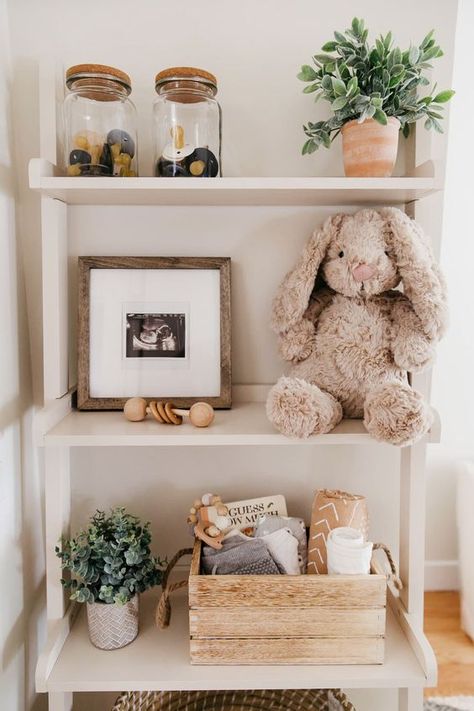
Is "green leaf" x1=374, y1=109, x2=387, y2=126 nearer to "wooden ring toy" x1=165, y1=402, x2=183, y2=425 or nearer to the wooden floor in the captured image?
"wooden ring toy" x1=165, y1=402, x2=183, y2=425

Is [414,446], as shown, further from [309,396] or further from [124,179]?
[124,179]

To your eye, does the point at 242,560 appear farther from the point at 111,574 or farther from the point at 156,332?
the point at 156,332

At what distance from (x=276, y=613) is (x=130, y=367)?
55 cm

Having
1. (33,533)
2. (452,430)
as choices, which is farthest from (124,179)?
(452,430)

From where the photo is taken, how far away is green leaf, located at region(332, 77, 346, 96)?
1019mm

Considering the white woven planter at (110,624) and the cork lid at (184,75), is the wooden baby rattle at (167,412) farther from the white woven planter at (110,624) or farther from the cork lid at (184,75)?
the cork lid at (184,75)

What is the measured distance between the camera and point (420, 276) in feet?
3.54

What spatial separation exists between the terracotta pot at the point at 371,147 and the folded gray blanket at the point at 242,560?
709 mm

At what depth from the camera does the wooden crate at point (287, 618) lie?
3.43 ft

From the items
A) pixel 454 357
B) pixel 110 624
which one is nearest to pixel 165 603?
pixel 110 624

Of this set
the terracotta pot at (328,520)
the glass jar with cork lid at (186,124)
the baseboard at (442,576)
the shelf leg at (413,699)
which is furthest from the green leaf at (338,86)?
the baseboard at (442,576)

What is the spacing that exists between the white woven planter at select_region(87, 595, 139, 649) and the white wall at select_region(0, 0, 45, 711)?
0.18 metres

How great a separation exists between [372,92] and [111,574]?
3.30 feet

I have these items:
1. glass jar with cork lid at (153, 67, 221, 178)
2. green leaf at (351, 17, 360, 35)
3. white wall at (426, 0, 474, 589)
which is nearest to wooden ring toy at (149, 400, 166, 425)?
glass jar with cork lid at (153, 67, 221, 178)
